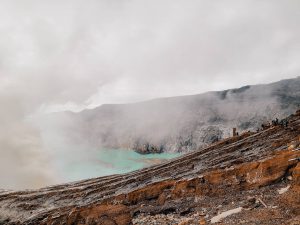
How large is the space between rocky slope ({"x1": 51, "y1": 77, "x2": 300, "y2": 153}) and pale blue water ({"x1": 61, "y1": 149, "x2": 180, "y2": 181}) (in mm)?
4540

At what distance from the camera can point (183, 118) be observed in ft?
436

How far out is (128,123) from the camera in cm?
14525

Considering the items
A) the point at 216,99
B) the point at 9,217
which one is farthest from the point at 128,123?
the point at 9,217

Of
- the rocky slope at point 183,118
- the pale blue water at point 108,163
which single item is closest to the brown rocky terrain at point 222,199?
the pale blue water at point 108,163

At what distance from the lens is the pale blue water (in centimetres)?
10294

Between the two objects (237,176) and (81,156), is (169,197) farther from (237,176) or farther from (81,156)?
(81,156)

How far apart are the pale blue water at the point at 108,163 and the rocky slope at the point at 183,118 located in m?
4.54

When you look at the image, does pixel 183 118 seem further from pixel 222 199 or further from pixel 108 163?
pixel 222 199

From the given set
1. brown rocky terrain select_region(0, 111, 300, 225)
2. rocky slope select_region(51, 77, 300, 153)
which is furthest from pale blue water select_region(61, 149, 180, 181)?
brown rocky terrain select_region(0, 111, 300, 225)

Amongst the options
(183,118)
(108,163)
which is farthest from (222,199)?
(183,118)

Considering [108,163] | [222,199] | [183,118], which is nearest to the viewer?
[222,199]

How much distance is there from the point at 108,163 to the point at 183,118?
34678 mm

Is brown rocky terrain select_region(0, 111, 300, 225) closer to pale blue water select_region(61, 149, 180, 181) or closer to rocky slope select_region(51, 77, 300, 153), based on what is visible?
pale blue water select_region(61, 149, 180, 181)

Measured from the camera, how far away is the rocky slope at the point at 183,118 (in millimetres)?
114812
